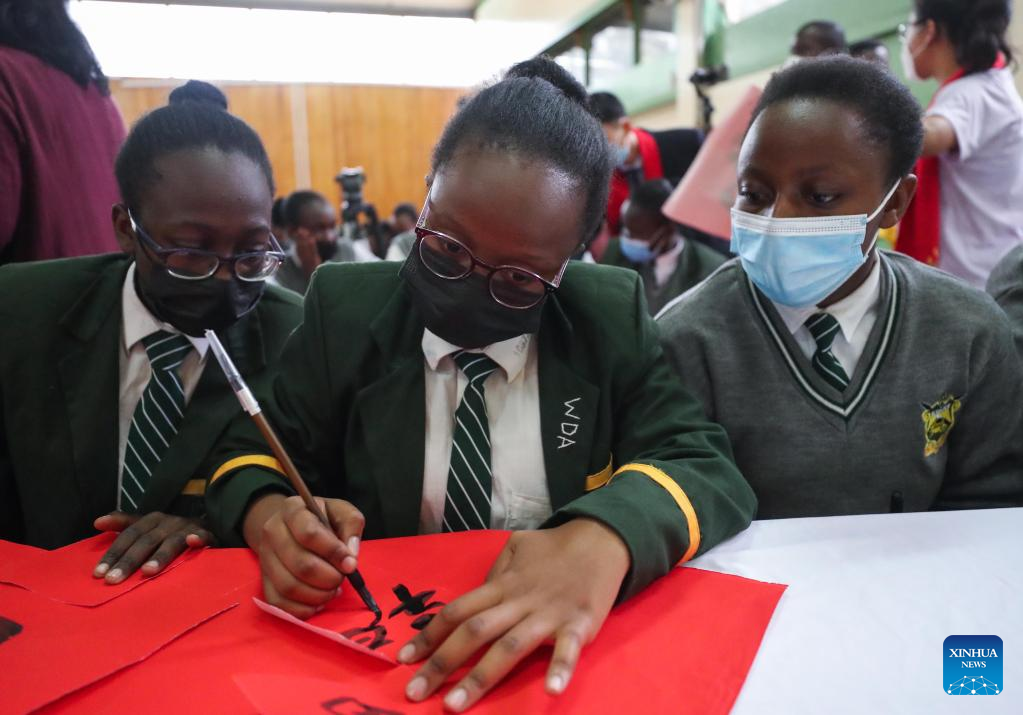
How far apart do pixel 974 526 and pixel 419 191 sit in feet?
28.9

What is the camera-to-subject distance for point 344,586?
71 cm

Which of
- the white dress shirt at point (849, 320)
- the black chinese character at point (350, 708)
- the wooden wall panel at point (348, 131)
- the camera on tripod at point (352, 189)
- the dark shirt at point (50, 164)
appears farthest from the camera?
the wooden wall panel at point (348, 131)

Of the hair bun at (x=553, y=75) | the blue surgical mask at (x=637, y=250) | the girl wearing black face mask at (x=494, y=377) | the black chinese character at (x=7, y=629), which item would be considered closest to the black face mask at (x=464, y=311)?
the girl wearing black face mask at (x=494, y=377)

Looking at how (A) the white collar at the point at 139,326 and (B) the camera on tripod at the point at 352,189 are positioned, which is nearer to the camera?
(A) the white collar at the point at 139,326

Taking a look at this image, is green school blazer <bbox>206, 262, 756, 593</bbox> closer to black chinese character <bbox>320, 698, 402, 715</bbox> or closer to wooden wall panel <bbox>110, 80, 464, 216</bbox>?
black chinese character <bbox>320, 698, 402, 715</bbox>

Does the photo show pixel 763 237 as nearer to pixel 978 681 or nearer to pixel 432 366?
pixel 432 366

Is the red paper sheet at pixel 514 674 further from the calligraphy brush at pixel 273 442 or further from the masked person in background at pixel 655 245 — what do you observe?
the masked person in background at pixel 655 245

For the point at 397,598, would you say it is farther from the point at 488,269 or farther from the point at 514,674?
the point at 488,269

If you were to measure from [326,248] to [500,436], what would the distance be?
3.00 metres

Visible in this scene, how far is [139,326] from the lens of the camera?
1.08 m

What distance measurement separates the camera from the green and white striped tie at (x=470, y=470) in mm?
889

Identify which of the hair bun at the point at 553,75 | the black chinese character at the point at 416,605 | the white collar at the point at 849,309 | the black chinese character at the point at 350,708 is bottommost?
the black chinese character at the point at 416,605

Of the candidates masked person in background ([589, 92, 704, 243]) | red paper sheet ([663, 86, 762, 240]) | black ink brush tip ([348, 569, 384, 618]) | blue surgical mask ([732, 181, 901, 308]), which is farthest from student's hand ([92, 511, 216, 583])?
masked person in background ([589, 92, 704, 243])

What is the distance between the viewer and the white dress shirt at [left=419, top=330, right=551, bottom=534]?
90 cm
